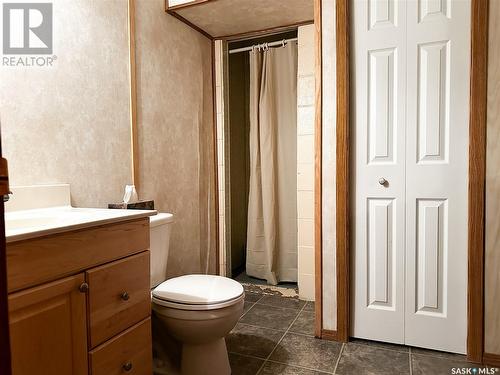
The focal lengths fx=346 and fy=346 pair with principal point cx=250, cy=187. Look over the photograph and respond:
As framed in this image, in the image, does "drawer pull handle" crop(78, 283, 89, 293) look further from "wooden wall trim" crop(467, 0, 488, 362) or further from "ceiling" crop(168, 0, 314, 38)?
"ceiling" crop(168, 0, 314, 38)

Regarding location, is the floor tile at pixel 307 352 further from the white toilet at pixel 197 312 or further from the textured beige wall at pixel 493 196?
the textured beige wall at pixel 493 196

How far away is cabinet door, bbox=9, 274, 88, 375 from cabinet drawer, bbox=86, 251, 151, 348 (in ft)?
0.14

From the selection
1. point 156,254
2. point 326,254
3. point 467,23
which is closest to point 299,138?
point 326,254

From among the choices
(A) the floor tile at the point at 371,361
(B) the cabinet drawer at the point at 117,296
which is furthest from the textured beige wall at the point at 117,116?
(A) the floor tile at the point at 371,361

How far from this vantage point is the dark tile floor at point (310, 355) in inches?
64.9

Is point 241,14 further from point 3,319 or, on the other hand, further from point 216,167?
point 3,319

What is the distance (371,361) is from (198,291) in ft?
3.11

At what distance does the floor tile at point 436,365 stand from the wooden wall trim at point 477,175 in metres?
0.06

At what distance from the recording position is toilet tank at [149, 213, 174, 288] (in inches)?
63.7

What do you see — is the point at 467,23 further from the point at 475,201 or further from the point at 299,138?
the point at 299,138

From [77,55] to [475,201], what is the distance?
2.04 metres

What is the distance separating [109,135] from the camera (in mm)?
1854

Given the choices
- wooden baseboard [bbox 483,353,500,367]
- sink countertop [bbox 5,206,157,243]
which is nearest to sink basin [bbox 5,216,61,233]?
sink countertop [bbox 5,206,157,243]

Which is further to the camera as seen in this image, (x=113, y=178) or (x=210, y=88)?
(x=210, y=88)
